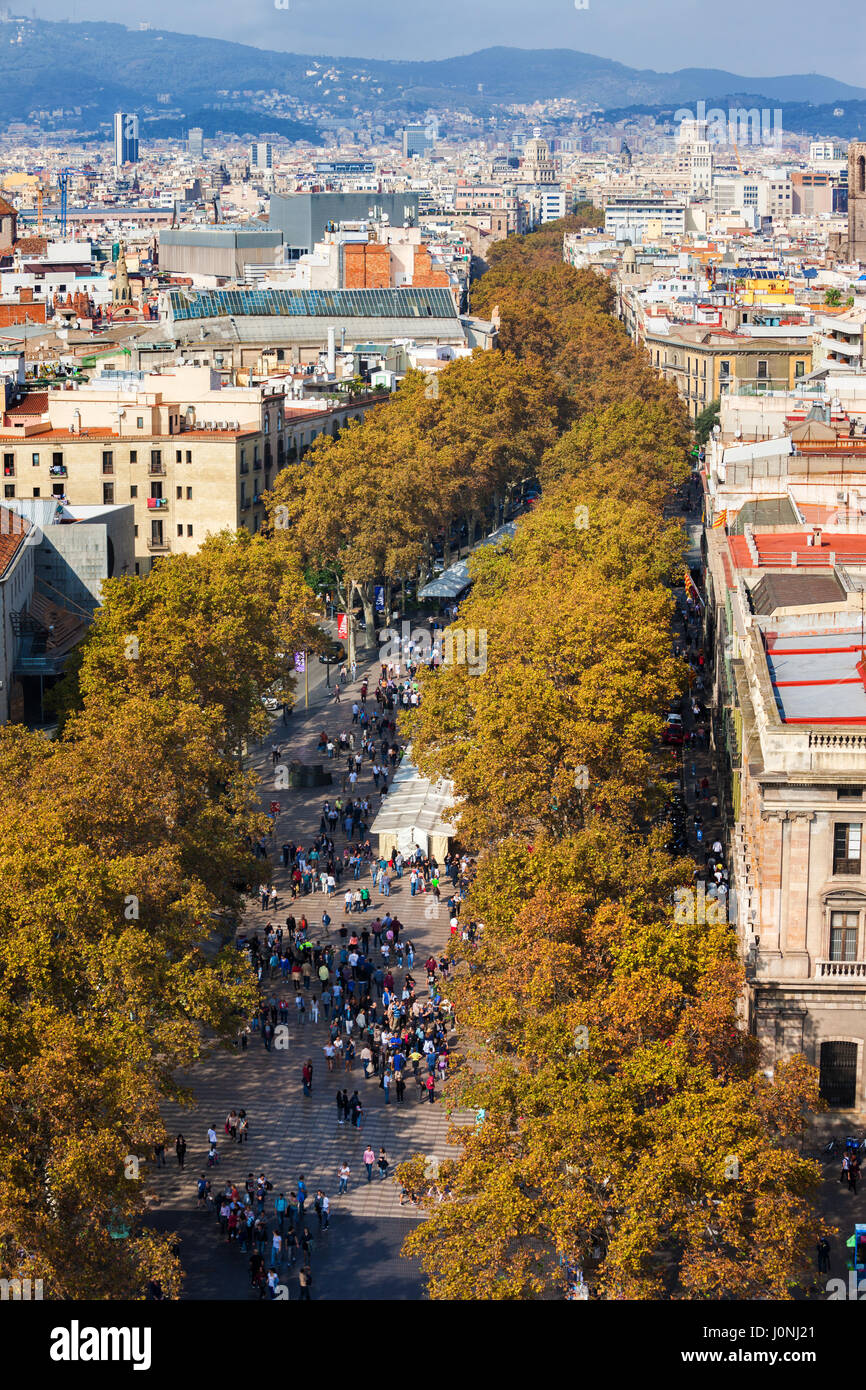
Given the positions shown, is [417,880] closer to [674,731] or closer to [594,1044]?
[674,731]

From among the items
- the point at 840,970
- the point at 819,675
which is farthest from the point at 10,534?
the point at 840,970

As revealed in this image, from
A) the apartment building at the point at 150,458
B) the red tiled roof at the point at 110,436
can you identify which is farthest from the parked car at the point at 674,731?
the red tiled roof at the point at 110,436

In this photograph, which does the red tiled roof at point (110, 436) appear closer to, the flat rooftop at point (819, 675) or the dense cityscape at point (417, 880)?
the dense cityscape at point (417, 880)

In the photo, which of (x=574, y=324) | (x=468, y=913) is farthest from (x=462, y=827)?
(x=574, y=324)

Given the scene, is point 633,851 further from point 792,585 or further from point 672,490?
point 672,490

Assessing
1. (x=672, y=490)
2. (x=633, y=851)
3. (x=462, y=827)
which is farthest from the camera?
(x=672, y=490)
